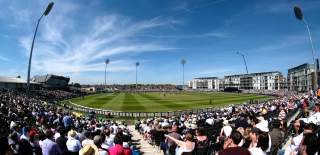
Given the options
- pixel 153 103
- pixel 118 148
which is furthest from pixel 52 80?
pixel 118 148

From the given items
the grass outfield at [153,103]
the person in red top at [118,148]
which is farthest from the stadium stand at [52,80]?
the person in red top at [118,148]

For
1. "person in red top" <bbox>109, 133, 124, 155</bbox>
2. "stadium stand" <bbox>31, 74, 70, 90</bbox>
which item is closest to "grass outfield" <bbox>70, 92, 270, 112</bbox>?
"person in red top" <bbox>109, 133, 124, 155</bbox>

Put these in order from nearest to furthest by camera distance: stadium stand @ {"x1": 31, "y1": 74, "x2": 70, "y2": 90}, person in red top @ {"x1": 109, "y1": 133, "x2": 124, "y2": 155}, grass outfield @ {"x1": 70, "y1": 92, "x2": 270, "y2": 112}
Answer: person in red top @ {"x1": 109, "y1": 133, "x2": 124, "y2": 155}, grass outfield @ {"x1": 70, "y1": 92, "x2": 270, "y2": 112}, stadium stand @ {"x1": 31, "y1": 74, "x2": 70, "y2": 90}

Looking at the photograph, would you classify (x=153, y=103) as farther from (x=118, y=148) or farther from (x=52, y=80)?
(x=52, y=80)

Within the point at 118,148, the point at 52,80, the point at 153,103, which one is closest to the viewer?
the point at 118,148

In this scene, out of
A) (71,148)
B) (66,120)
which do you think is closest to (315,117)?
(71,148)

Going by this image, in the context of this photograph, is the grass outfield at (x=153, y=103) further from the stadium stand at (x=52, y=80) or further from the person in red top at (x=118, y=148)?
the stadium stand at (x=52, y=80)

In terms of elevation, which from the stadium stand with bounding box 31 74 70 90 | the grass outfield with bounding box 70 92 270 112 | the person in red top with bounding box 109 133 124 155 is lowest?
the grass outfield with bounding box 70 92 270 112

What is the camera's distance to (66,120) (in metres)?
21.1

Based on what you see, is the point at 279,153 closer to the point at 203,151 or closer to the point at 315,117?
the point at 203,151

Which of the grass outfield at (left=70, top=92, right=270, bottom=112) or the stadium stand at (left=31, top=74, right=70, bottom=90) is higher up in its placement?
the stadium stand at (left=31, top=74, right=70, bottom=90)

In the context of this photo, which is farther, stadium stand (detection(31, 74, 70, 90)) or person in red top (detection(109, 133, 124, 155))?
stadium stand (detection(31, 74, 70, 90))

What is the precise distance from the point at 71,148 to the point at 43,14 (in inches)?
937

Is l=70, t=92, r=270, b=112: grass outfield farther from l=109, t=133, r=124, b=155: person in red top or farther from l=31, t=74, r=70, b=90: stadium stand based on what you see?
l=31, t=74, r=70, b=90: stadium stand
